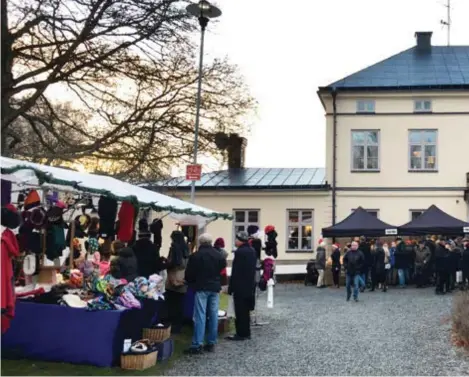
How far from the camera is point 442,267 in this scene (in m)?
17.9

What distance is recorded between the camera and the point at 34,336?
8094 millimetres

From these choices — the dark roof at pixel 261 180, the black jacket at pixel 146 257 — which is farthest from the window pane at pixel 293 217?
the black jacket at pixel 146 257

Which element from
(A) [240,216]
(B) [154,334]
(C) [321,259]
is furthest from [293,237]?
(B) [154,334]

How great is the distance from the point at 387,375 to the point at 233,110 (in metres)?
11.6

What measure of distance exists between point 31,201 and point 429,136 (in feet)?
63.7

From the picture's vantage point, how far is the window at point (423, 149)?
25672mm

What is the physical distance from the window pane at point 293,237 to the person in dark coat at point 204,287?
55.9 feet

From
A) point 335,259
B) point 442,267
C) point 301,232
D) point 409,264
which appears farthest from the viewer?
point 301,232

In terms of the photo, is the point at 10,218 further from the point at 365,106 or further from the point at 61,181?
the point at 365,106

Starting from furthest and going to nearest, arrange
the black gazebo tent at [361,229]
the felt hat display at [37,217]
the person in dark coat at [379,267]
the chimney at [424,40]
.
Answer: the chimney at [424,40], the black gazebo tent at [361,229], the person in dark coat at [379,267], the felt hat display at [37,217]

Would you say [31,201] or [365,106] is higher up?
[365,106]

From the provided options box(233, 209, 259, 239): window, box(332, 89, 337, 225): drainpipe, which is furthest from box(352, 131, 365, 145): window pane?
box(233, 209, 259, 239): window

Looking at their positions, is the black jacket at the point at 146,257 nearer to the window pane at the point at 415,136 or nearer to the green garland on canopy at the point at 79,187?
the green garland on canopy at the point at 79,187

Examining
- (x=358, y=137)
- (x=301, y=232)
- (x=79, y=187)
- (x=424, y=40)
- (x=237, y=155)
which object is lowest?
(x=301, y=232)
